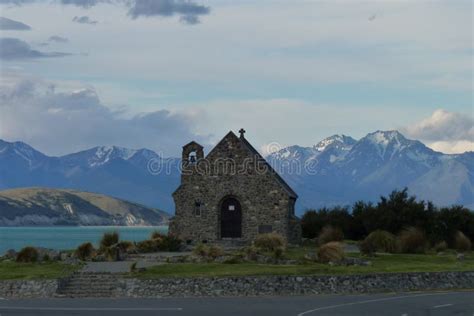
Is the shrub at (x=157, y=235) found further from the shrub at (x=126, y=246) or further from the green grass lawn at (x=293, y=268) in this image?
the green grass lawn at (x=293, y=268)

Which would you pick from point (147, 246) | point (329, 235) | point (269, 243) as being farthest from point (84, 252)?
point (329, 235)

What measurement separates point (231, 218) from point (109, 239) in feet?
33.3

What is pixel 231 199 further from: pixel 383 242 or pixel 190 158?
pixel 383 242

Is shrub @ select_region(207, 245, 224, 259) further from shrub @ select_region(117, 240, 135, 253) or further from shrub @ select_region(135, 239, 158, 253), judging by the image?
shrub @ select_region(135, 239, 158, 253)

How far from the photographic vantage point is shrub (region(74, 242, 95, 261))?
2172 inches

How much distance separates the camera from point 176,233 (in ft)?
224

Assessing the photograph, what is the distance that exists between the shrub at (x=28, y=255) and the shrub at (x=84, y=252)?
7.78ft

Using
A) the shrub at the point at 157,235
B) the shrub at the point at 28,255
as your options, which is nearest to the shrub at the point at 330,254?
the shrub at the point at 28,255

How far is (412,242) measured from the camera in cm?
6125

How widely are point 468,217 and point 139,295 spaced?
33.2 metres

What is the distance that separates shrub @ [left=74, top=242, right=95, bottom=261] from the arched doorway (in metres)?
13.4

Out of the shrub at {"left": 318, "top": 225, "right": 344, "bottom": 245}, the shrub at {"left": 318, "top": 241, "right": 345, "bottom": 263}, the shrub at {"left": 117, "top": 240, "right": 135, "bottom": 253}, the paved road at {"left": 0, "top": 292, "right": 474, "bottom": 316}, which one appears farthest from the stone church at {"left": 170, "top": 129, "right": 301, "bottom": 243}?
the paved road at {"left": 0, "top": 292, "right": 474, "bottom": 316}

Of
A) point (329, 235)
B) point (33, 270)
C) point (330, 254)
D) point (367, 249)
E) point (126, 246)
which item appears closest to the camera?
point (33, 270)

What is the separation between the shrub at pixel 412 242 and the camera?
201 feet
